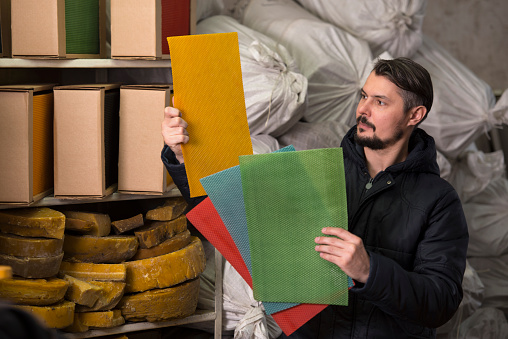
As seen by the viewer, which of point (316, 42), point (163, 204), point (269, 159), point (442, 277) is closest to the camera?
point (269, 159)

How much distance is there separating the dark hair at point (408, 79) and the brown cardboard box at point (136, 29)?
736 millimetres

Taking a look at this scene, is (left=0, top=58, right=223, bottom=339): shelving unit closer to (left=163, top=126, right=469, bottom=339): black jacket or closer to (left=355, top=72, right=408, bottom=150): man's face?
(left=163, top=126, right=469, bottom=339): black jacket

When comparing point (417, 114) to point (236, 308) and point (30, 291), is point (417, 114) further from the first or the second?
point (30, 291)

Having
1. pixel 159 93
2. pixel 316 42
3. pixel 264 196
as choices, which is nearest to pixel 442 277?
pixel 264 196

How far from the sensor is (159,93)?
1813 millimetres

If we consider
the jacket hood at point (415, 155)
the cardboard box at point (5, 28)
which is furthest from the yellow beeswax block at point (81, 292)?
the jacket hood at point (415, 155)

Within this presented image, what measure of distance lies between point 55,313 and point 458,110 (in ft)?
6.69

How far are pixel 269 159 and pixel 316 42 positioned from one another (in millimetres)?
1486

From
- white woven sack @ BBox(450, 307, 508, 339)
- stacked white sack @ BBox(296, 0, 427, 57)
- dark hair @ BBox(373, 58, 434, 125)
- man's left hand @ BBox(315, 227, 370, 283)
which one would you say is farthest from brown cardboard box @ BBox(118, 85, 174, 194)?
white woven sack @ BBox(450, 307, 508, 339)

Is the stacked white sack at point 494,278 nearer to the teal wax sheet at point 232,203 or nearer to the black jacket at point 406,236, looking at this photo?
the black jacket at point 406,236

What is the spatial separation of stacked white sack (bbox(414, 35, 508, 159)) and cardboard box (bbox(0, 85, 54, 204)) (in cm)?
174

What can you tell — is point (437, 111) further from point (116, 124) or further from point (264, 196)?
point (264, 196)

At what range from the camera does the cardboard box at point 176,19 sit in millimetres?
1887

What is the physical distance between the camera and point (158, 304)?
1.91 m
